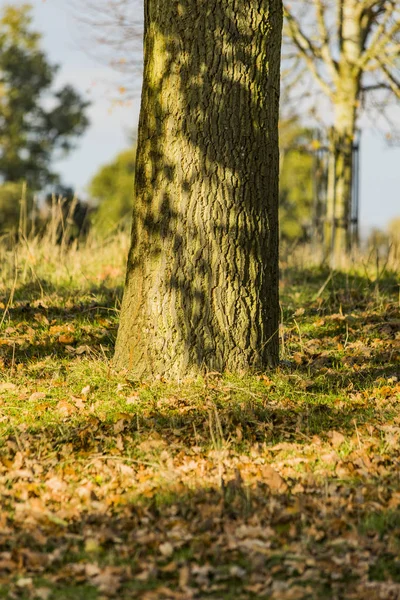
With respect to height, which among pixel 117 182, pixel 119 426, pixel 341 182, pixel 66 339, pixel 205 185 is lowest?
pixel 119 426

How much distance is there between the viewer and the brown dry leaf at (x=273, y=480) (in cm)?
420

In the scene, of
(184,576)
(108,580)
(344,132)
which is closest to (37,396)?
(108,580)

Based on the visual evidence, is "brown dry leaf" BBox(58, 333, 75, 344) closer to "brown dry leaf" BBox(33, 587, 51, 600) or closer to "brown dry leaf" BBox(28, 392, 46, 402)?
"brown dry leaf" BBox(28, 392, 46, 402)

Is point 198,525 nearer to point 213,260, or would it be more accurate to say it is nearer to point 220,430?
point 220,430

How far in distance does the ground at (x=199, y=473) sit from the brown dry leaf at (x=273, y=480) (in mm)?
12

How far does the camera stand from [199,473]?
4.42 m

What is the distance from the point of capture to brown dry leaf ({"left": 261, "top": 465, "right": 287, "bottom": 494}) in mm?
4203

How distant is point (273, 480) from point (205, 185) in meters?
2.25

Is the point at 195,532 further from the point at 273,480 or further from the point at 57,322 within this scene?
the point at 57,322

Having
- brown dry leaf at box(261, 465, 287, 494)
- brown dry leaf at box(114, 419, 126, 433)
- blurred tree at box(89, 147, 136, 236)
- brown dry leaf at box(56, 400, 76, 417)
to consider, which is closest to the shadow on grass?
brown dry leaf at box(56, 400, 76, 417)

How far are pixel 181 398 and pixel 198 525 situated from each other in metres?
1.59

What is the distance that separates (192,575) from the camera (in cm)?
343

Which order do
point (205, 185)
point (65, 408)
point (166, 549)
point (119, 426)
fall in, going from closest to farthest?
1. point (166, 549)
2. point (119, 426)
3. point (65, 408)
4. point (205, 185)

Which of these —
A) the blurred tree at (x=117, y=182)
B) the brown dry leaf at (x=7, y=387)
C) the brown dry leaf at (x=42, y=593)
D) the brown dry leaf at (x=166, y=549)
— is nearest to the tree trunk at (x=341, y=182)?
the brown dry leaf at (x=7, y=387)
